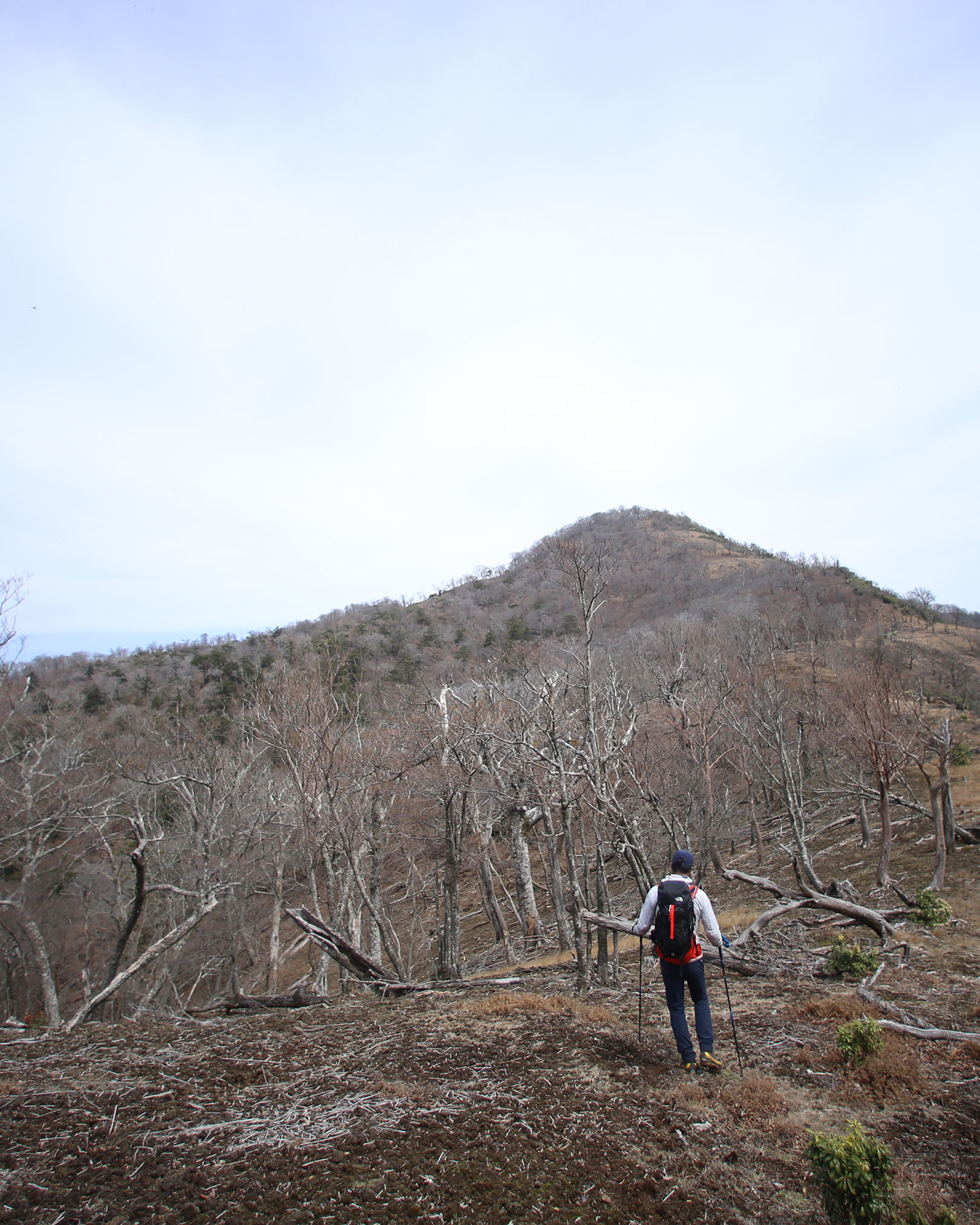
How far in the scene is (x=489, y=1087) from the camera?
4734 mm

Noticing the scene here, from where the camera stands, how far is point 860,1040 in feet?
15.4

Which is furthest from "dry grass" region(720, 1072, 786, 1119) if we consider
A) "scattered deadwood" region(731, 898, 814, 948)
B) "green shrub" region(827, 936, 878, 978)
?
→ "scattered deadwood" region(731, 898, 814, 948)

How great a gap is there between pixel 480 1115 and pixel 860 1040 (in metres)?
2.89

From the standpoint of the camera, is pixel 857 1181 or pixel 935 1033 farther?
pixel 935 1033

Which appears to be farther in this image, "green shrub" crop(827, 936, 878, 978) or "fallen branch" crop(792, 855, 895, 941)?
"fallen branch" crop(792, 855, 895, 941)

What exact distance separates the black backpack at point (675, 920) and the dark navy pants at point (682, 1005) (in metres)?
0.12

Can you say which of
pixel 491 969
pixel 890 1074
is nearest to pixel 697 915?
pixel 890 1074

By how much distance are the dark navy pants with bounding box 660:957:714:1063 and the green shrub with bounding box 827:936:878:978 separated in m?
3.20

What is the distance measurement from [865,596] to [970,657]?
17.5 m

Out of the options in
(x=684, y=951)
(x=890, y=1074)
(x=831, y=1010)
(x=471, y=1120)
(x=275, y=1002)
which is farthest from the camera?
(x=275, y=1002)

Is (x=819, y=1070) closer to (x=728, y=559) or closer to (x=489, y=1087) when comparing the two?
(x=489, y=1087)

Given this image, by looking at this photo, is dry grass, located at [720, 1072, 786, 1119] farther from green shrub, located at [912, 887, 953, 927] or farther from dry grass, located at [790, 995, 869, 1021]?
green shrub, located at [912, 887, 953, 927]

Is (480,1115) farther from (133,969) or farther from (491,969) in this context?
(491,969)

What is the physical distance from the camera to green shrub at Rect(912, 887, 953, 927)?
340 inches
